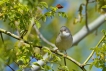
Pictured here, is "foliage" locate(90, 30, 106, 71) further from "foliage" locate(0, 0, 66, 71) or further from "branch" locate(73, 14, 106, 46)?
"branch" locate(73, 14, 106, 46)

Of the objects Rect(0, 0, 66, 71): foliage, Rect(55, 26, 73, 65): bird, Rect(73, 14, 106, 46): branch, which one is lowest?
Rect(73, 14, 106, 46): branch

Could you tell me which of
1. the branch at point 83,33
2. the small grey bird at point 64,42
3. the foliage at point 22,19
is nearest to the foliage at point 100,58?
the foliage at point 22,19

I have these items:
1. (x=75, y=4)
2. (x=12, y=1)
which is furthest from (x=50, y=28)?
(x=12, y=1)

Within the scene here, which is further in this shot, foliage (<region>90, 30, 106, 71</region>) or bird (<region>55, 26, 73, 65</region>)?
bird (<region>55, 26, 73, 65</region>)

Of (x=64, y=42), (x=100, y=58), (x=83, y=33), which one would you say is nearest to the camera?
(x=100, y=58)

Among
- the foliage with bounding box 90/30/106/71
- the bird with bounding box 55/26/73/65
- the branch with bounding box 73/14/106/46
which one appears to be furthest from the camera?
the branch with bounding box 73/14/106/46

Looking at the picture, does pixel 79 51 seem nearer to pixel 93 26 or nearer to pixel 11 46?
pixel 93 26

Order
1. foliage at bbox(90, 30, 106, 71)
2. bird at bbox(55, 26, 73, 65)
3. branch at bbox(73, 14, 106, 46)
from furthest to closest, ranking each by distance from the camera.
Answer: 1. branch at bbox(73, 14, 106, 46)
2. bird at bbox(55, 26, 73, 65)
3. foliage at bbox(90, 30, 106, 71)

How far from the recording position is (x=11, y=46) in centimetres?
244

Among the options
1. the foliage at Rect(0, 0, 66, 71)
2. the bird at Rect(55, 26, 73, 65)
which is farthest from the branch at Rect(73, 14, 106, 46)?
the foliage at Rect(0, 0, 66, 71)

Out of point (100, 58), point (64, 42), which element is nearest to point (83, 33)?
point (64, 42)

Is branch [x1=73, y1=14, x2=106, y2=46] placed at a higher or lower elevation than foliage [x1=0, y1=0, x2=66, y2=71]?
lower

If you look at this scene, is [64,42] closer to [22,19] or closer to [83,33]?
[83,33]

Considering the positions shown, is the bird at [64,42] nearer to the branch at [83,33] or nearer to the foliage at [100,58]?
the branch at [83,33]
